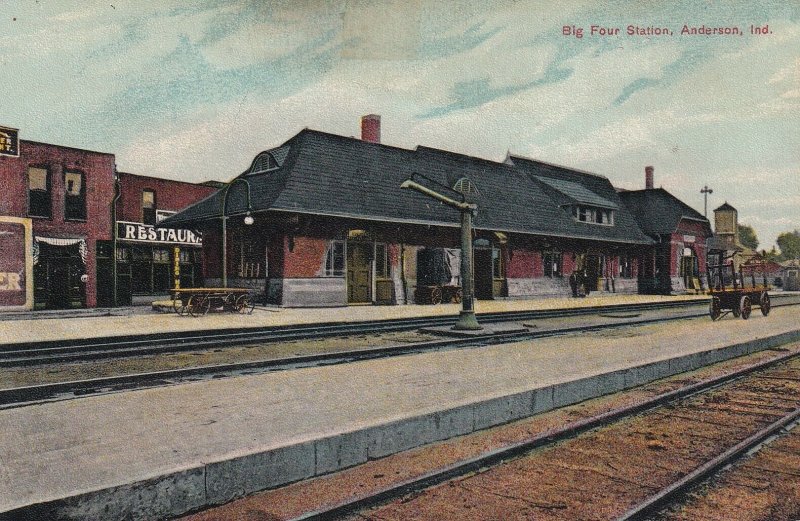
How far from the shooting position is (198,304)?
17.2m

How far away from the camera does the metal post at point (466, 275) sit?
12070 mm

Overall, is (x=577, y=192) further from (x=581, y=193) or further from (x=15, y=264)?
(x=15, y=264)

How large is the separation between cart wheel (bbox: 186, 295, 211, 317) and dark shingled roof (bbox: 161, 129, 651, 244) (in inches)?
150

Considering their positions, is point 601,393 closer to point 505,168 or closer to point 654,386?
point 654,386

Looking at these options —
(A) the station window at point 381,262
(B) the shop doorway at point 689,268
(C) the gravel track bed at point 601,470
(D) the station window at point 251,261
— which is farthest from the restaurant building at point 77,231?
(B) the shop doorway at point 689,268

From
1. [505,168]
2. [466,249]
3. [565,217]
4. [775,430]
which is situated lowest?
[775,430]

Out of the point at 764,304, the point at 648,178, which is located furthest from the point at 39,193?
the point at 648,178

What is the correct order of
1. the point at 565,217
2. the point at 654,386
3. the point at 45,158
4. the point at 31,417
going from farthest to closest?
the point at 565,217 < the point at 45,158 < the point at 654,386 < the point at 31,417

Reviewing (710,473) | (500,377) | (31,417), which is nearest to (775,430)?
(710,473)

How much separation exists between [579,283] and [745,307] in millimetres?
14425

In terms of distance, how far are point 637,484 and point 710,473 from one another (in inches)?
26.4

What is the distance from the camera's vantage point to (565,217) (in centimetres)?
3139

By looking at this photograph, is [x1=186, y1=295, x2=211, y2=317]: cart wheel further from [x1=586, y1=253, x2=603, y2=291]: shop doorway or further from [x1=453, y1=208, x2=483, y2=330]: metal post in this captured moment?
[x1=586, y1=253, x2=603, y2=291]: shop doorway

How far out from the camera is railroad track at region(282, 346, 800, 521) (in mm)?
3686
